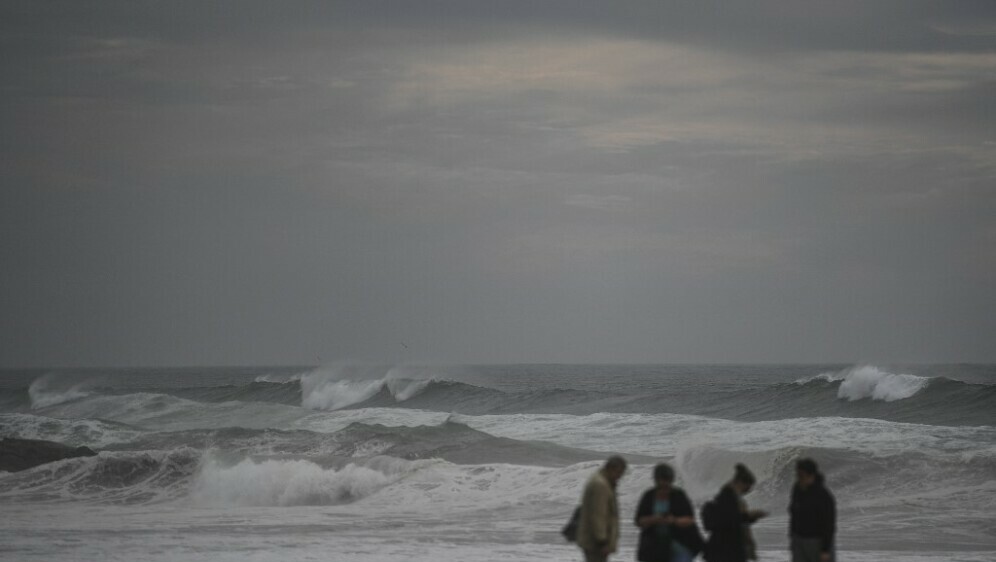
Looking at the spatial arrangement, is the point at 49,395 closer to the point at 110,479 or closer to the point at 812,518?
the point at 110,479

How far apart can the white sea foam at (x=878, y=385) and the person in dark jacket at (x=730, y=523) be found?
3434 centimetres

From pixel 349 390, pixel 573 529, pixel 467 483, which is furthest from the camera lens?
pixel 349 390

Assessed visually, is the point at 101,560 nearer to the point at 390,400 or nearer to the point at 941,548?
the point at 941,548

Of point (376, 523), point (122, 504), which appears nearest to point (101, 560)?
point (376, 523)

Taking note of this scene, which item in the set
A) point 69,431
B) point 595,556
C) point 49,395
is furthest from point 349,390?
point 595,556

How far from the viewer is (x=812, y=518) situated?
8547mm

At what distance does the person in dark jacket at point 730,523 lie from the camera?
8477mm

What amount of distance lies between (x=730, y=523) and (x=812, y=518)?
2.09 ft

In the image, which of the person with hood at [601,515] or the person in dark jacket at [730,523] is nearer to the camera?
the person in dark jacket at [730,523]

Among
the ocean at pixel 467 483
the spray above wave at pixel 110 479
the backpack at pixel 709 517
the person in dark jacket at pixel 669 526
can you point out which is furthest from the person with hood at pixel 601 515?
the spray above wave at pixel 110 479

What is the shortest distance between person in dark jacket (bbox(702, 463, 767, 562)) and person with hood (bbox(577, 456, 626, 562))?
2.29ft

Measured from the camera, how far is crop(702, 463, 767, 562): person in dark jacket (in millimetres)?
8477

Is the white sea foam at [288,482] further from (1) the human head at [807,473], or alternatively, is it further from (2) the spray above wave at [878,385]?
(2) the spray above wave at [878,385]

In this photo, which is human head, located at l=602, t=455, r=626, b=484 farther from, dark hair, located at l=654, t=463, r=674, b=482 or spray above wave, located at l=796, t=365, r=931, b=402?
spray above wave, located at l=796, t=365, r=931, b=402
